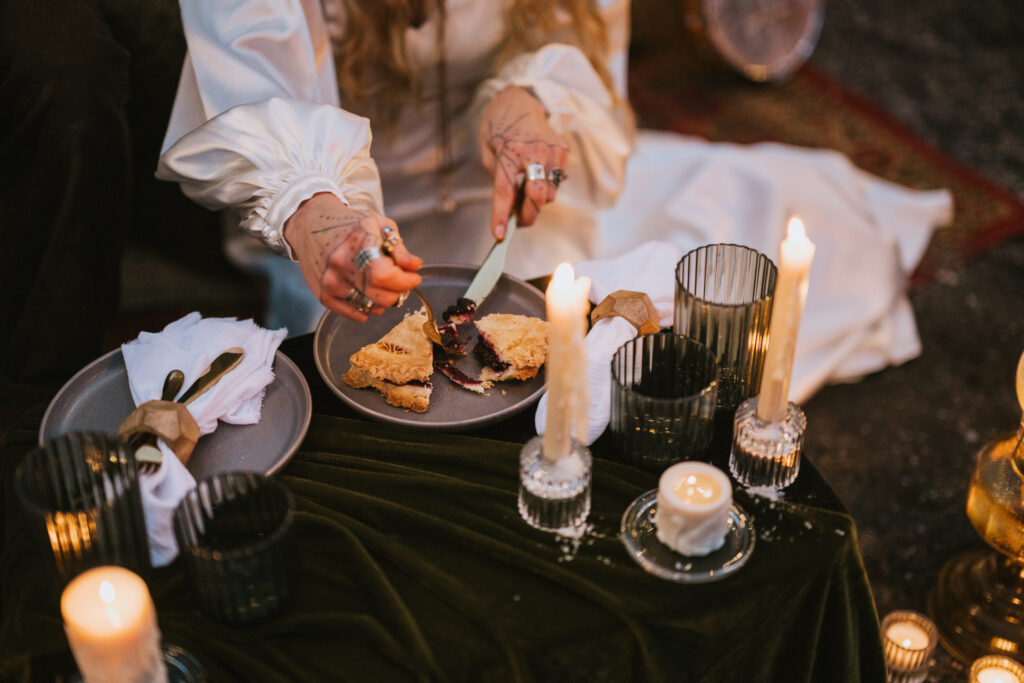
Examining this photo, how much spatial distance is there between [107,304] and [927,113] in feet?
8.08

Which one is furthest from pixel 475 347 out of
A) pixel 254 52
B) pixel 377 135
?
pixel 377 135

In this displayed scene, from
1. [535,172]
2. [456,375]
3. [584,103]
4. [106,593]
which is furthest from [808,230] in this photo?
[106,593]

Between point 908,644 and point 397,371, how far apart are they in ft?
3.05

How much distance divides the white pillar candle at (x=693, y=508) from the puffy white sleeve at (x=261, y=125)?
1.82 feet

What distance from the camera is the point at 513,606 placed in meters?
0.86

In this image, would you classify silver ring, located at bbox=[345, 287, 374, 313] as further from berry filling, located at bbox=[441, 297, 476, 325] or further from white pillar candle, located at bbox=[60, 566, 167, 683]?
white pillar candle, located at bbox=[60, 566, 167, 683]

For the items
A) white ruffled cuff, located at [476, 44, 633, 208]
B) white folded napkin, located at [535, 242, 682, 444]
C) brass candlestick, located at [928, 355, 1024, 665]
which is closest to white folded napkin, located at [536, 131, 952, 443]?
white ruffled cuff, located at [476, 44, 633, 208]

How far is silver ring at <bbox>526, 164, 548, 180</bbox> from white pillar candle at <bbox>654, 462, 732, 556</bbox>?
0.57 m

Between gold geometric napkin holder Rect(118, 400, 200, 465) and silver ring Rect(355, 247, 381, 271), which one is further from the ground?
silver ring Rect(355, 247, 381, 271)

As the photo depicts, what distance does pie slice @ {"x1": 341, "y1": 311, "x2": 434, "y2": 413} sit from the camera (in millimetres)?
1052

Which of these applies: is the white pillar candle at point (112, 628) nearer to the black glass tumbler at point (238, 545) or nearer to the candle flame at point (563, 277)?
the black glass tumbler at point (238, 545)

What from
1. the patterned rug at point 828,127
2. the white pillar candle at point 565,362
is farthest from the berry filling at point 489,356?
the patterned rug at point 828,127

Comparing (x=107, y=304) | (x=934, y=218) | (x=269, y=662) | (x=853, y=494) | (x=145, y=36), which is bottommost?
(x=853, y=494)

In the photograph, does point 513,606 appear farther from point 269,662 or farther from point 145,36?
point 145,36
